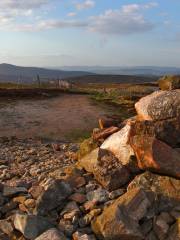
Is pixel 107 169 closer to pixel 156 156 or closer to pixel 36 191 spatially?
pixel 156 156

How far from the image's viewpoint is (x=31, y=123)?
102 ft

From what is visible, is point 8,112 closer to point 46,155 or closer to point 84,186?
point 46,155

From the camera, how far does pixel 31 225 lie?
1065cm

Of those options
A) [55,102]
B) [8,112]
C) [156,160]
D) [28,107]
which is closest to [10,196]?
[156,160]

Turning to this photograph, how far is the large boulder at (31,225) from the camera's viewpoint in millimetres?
10539

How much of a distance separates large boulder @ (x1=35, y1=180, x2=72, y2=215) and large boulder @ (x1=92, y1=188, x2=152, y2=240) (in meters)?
1.41

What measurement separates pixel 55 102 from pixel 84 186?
30402 mm

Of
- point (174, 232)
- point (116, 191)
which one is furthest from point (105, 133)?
point (174, 232)

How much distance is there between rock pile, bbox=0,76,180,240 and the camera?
34.2 ft

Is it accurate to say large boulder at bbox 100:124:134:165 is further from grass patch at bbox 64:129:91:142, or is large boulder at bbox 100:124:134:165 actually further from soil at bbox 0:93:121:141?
soil at bbox 0:93:121:141

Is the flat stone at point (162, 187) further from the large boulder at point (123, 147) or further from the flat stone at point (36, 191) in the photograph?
the flat stone at point (36, 191)

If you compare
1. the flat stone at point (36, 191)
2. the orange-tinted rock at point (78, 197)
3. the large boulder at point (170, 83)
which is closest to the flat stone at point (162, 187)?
the orange-tinted rock at point (78, 197)

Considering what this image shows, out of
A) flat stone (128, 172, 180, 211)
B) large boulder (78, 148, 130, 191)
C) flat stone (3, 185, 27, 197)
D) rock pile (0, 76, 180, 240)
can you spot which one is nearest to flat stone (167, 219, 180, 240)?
rock pile (0, 76, 180, 240)

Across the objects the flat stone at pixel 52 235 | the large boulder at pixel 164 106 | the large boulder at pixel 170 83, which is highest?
the large boulder at pixel 170 83
